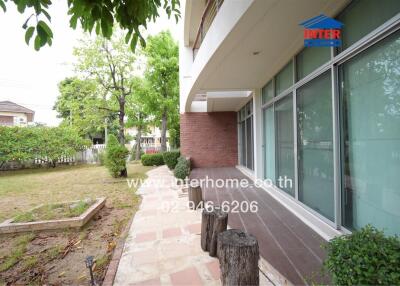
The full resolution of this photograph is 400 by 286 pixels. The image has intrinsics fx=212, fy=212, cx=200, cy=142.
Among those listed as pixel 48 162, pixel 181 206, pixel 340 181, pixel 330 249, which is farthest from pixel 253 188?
pixel 48 162

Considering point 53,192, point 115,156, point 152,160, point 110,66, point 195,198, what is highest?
point 110,66

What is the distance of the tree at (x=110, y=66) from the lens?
11633 mm

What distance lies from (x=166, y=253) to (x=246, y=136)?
612 cm

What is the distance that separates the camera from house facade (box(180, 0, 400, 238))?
1974 millimetres

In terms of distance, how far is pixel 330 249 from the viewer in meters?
1.42

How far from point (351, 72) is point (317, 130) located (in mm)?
903

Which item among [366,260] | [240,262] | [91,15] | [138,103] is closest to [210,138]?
[138,103]

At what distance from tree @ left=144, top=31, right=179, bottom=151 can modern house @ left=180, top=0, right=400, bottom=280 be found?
24.1ft

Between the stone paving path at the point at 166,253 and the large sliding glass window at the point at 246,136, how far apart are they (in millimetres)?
3921

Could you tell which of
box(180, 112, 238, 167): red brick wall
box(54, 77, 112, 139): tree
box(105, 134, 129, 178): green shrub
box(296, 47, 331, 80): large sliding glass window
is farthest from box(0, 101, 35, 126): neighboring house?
box(296, 47, 331, 80): large sliding glass window

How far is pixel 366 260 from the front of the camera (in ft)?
3.91

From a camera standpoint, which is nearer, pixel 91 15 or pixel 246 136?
pixel 91 15

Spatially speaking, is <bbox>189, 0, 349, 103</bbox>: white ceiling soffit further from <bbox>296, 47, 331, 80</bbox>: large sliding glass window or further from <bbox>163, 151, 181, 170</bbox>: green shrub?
<bbox>163, 151, 181, 170</bbox>: green shrub

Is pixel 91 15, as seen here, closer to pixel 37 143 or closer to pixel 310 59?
pixel 310 59
